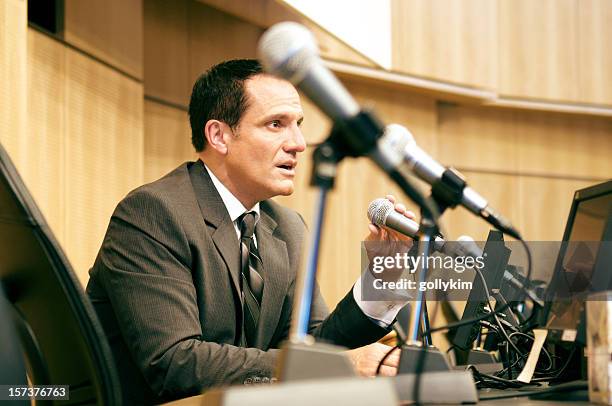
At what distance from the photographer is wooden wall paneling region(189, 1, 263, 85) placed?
13.7 ft

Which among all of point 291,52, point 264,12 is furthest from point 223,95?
point 264,12

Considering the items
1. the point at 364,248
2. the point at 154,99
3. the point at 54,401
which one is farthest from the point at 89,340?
the point at 154,99

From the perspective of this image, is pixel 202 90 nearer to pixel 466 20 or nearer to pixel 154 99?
pixel 154 99

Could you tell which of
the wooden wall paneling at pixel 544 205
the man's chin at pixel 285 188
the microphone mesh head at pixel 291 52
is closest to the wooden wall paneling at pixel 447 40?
the wooden wall paneling at pixel 544 205

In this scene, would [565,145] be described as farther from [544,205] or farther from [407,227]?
[407,227]

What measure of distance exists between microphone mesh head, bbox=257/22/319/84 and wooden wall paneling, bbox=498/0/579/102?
14.3 ft

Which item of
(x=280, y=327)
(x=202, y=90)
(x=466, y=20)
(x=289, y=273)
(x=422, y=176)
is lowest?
(x=280, y=327)

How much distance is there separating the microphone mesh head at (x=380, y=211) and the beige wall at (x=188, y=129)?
0.09 meters

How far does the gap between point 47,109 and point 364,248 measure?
163 centimetres

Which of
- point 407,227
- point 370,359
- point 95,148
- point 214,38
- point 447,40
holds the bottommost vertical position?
point 370,359

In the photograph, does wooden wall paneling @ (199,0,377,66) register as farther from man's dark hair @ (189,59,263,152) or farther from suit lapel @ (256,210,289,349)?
suit lapel @ (256,210,289,349)

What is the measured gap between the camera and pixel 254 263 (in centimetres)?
209

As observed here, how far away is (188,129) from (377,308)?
93.2 inches

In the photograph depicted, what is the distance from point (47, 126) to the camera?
121 inches
